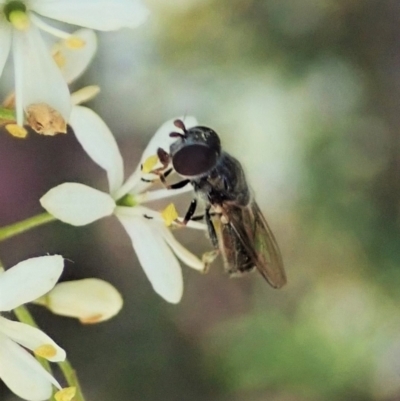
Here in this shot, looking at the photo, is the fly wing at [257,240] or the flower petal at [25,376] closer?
the flower petal at [25,376]

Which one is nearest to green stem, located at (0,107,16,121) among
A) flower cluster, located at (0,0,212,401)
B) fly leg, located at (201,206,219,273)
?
flower cluster, located at (0,0,212,401)

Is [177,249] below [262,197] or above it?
below

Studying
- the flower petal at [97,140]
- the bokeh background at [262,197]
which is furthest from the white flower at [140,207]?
the bokeh background at [262,197]

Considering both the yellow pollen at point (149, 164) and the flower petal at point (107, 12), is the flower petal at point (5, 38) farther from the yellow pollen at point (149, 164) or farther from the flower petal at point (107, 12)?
the yellow pollen at point (149, 164)

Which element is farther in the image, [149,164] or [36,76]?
[149,164]

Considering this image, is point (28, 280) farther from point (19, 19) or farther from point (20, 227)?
point (19, 19)

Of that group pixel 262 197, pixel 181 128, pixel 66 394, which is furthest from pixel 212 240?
pixel 262 197

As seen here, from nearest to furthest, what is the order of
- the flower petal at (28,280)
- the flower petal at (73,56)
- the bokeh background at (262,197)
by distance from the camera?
the flower petal at (28,280), the flower petal at (73,56), the bokeh background at (262,197)

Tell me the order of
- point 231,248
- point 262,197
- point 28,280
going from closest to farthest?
point 28,280 < point 231,248 < point 262,197

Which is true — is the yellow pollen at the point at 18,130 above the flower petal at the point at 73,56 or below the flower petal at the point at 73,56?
below
